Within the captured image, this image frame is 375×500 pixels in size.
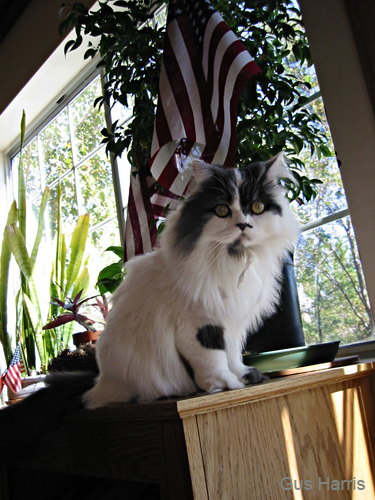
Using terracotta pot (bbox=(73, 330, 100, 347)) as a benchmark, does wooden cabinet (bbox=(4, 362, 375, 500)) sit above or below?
below

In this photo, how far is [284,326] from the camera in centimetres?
107

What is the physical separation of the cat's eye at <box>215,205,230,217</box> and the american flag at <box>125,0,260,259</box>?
433mm

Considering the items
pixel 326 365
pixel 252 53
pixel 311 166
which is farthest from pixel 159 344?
pixel 311 166

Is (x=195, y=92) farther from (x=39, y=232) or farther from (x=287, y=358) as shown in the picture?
(x=39, y=232)

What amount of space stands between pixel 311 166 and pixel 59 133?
262 cm

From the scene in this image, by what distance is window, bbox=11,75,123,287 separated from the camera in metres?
3.15

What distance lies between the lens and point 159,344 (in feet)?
2.77

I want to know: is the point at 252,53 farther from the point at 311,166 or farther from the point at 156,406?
the point at 156,406

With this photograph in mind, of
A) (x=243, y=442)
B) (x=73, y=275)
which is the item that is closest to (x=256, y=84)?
(x=243, y=442)

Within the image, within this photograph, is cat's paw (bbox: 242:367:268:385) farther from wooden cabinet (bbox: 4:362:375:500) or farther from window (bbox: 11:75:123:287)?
window (bbox: 11:75:123:287)

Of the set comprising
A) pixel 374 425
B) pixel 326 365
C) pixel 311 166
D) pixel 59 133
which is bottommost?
pixel 374 425

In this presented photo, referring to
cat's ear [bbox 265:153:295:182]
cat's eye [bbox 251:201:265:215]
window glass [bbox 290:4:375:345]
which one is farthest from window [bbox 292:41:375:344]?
cat's eye [bbox 251:201:265:215]

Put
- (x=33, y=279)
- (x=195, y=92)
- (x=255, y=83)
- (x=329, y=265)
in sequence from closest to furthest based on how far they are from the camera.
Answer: (x=255, y=83) < (x=195, y=92) < (x=329, y=265) < (x=33, y=279)

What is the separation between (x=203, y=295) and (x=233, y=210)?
178 mm
